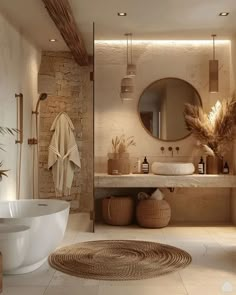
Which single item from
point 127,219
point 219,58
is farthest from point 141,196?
point 219,58

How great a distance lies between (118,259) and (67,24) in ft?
8.64

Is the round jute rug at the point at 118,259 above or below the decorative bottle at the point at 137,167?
below

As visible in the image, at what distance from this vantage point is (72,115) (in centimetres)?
680

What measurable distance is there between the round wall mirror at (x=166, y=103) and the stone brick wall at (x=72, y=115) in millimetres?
1247

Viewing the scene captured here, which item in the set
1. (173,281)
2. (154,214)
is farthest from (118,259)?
(154,214)

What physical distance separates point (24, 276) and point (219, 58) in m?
4.14

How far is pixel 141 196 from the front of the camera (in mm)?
5770

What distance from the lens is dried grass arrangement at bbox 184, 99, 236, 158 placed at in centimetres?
555

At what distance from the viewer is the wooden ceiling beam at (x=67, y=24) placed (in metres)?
4.04

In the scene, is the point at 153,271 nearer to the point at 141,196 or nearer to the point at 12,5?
the point at 141,196

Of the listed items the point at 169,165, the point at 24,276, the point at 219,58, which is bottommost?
the point at 24,276

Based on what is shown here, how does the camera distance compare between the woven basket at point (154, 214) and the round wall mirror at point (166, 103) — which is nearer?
the woven basket at point (154, 214)

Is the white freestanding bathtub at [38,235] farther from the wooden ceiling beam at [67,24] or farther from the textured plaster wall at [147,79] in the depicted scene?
the textured plaster wall at [147,79]

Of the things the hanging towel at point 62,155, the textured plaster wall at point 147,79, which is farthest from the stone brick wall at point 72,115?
the textured plaster wall at point 147,79
